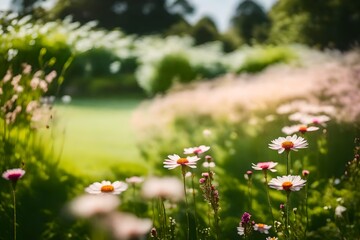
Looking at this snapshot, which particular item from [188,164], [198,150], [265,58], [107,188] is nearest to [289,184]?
[188,164]

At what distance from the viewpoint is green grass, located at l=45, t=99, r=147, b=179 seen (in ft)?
13.9

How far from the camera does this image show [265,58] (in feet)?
40.9

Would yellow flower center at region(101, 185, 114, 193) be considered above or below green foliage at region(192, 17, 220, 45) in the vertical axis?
below

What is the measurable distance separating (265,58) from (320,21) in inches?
390

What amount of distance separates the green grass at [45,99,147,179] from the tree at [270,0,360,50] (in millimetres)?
13744

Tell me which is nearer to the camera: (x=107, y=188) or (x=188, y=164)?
(x=107, y=188)

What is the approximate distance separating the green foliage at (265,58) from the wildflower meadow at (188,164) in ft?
19.1

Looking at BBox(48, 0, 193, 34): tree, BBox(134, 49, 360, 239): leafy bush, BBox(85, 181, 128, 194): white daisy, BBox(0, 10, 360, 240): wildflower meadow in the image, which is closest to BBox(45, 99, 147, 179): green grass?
BBox(0, 10, 360, 240): wildflower meadow

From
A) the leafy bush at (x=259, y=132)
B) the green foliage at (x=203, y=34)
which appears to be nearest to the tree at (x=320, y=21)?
the green foliage at (x=203, y=34)

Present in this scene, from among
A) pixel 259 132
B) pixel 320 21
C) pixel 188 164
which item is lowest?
pixel 188 164

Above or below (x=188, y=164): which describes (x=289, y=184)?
below

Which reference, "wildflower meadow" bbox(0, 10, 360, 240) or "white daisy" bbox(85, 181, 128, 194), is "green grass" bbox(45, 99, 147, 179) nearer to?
"wildflower meadow" bbox(0, 10, 360, 240)

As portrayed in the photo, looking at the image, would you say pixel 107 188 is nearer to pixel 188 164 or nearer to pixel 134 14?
pixel 188 164

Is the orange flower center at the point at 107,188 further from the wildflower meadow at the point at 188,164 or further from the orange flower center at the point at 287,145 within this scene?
the orange flower center at the point at 287,145
